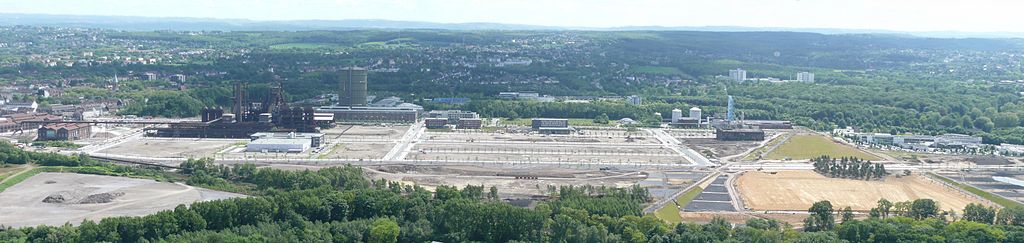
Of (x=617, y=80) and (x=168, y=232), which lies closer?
(x=168, y=232)

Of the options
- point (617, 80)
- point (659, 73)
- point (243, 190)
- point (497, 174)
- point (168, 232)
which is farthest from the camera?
point (659, 73)

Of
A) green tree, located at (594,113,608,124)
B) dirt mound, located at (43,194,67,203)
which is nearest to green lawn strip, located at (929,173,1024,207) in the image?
green tree, located at (594,113,608,124)

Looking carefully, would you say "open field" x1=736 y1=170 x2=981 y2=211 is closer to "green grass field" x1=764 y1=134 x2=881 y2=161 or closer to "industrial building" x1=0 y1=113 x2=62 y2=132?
"green grass field" x1=764 y1=134 x2=881 y2=161

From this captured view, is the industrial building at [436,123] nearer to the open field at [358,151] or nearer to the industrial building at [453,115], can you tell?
the industrial building at [453,115]

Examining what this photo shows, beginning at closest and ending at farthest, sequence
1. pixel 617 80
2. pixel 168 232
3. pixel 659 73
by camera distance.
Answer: pixel 168 232
pixel 617 80
pixel 659 73

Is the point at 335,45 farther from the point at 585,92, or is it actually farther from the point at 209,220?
the point at 209,220

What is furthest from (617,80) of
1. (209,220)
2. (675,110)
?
(209,220)

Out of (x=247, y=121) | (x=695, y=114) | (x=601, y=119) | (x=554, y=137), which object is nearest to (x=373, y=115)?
(x=247, y=121)
